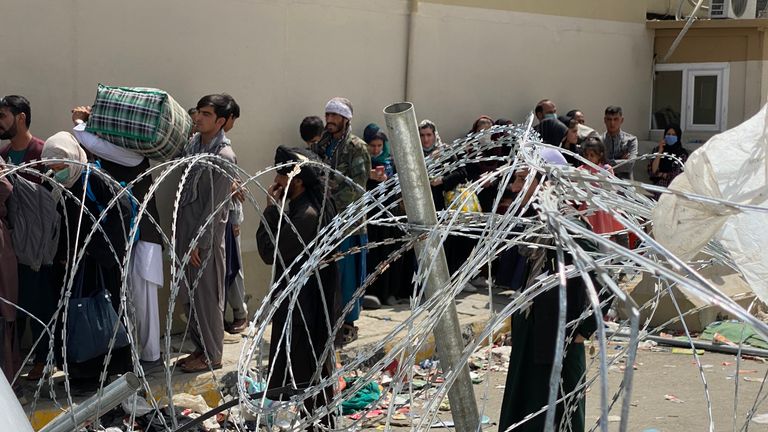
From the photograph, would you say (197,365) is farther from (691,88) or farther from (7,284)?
(691,88)

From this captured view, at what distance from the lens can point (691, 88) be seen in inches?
592

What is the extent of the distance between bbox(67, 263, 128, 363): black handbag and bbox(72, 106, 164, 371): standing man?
0.38 m

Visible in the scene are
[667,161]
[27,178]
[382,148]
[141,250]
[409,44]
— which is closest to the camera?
→ [27,178]

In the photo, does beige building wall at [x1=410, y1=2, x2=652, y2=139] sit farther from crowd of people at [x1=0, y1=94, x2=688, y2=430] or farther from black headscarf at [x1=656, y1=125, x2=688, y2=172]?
crowd of people at [x1=0, y1=94, x2=688, y2=430]

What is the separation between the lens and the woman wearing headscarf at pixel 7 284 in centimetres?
595

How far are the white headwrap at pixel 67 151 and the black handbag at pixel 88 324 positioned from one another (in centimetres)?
60

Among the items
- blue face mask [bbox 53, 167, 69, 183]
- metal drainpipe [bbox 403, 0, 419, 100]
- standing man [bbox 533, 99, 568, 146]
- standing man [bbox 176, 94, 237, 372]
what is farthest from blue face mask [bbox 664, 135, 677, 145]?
blue face mask [bbox 53, 167, 69, 183]

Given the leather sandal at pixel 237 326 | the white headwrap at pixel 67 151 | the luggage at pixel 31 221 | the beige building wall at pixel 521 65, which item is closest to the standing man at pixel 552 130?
the beige building wall at pixel 521 65

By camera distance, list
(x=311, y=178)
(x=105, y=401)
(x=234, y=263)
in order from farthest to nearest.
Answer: (x=234, y=263)
(x=311, y=178)
(x=105, y=401)

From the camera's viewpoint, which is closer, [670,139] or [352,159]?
[352,159]

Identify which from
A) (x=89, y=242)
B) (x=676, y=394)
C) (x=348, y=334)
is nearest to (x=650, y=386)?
(x=676, y=394)

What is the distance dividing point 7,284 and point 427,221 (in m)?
3.85

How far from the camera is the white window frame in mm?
14773

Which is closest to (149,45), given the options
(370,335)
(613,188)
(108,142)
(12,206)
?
(108,142)
